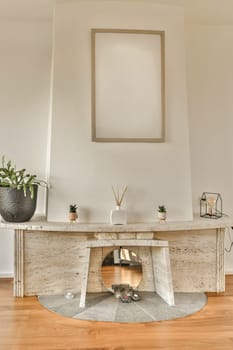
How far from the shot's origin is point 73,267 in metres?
3.05

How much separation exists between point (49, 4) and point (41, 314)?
2.64 m

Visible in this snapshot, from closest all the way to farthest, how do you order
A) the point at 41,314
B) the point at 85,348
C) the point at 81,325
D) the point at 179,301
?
the point at 85,348 < the point at 81,325 < the point at 41,314 < the point at 179,301

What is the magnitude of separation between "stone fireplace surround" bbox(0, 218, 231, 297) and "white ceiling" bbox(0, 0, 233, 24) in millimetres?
1951

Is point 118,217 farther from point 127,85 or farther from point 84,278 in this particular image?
point 127,85

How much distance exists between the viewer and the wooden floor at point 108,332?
7.23 feet

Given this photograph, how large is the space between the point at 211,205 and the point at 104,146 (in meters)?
1.19

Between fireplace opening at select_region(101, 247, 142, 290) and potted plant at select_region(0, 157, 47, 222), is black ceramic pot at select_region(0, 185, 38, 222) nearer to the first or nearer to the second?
potted plant at select_region(0, 157, 47, 222)

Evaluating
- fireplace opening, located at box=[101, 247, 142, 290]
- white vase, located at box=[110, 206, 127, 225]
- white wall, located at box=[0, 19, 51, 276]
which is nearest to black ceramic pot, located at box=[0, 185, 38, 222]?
white wall, located at box=[0, 19, 51, 276]

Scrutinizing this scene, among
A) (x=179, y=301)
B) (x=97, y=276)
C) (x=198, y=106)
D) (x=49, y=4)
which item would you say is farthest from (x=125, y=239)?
(x=49, y=4)

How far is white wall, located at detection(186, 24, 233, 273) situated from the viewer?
3.61 meters

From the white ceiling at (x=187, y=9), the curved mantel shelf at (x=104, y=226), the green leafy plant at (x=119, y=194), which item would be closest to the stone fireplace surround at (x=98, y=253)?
the curved mantel shelf at (x=104, y=226)

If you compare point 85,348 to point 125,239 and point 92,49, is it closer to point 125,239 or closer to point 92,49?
point 125,239

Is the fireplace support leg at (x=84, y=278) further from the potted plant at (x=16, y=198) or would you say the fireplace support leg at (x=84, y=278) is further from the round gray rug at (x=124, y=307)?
the potted plant at (x=16, y=198)

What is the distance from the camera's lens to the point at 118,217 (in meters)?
2.93
